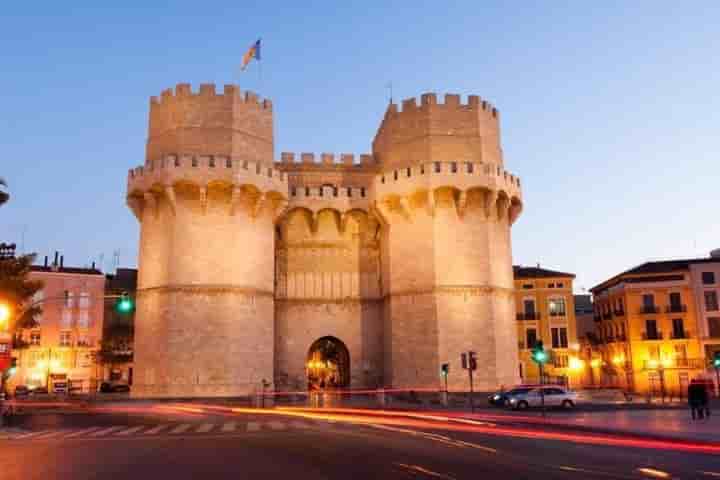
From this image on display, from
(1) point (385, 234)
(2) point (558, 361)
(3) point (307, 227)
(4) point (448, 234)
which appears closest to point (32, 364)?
(3) point (307, 227)

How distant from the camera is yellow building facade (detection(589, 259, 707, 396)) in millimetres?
54719

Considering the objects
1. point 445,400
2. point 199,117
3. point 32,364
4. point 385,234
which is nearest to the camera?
point 445,400

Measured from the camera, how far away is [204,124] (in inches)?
1469

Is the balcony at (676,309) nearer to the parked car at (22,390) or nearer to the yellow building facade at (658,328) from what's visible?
the yellow building facade at (658,328)

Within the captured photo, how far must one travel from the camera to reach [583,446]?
14969 millimetres

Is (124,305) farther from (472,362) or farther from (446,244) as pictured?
(446,244)

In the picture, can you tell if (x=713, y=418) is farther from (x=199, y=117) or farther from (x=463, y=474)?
(x=199, y=117)

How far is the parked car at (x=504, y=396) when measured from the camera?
31281mm

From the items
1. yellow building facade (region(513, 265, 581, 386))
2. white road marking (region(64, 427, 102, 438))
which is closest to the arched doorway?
yellow building facade (region(513, 265, 581, 386))

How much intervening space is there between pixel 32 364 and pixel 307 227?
34159 millimetres

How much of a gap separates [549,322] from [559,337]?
1618mm

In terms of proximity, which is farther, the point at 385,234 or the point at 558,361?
the point at 558,361

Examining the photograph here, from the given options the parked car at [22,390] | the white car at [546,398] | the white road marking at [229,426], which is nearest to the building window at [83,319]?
the parked car at [22,390]

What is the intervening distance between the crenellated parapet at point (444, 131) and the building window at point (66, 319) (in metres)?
38.5
